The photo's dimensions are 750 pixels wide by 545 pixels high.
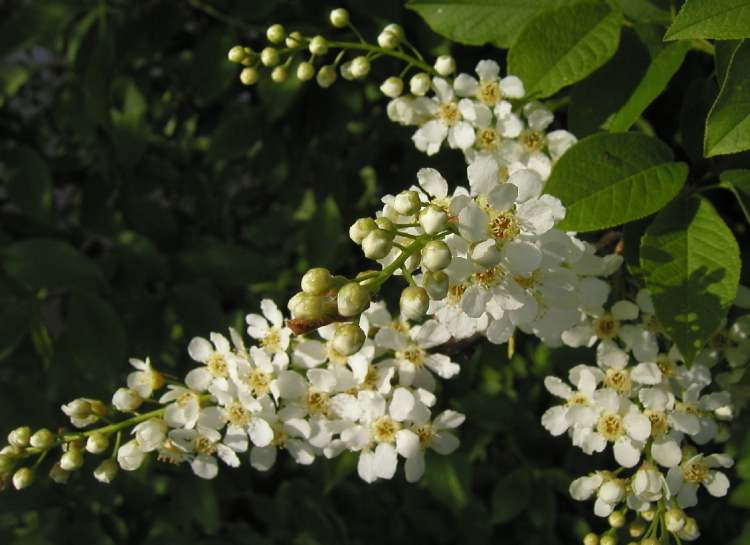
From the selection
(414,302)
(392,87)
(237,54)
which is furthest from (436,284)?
(237,54)

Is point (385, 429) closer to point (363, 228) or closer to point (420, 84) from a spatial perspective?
point (363, 228)

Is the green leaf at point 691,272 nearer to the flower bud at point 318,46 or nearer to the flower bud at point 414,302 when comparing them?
the flower bud at point 414,302

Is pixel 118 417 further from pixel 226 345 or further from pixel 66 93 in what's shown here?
pixel 66 93

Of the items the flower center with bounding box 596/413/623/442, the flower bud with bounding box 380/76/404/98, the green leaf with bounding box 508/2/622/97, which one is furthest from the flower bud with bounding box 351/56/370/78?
the flower center with bounding box 596/413/623/442

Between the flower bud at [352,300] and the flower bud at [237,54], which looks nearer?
the flower bud at [352,300]

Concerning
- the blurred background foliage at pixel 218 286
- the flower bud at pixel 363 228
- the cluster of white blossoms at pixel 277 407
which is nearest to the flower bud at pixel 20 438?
the cluster of white blossoms at pixel 277 407

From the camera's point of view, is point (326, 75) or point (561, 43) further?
point (326, 75)

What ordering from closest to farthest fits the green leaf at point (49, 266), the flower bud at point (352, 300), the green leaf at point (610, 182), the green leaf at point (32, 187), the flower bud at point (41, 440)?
the flower bud at point (352, 300) → the green leaf at point (610, 182) → the flower bud at point (41, 440) → the green leaf at point (49, 266) → the green leaf at point (32, 187)
